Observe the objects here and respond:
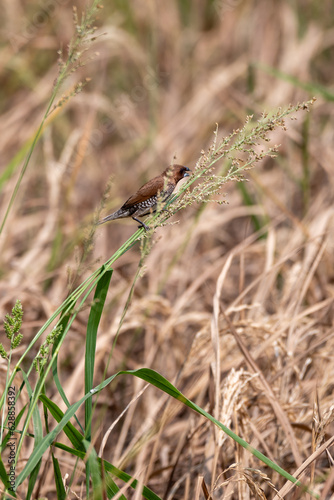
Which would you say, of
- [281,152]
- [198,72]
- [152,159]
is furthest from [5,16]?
[281,152]

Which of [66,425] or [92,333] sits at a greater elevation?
[92,333]

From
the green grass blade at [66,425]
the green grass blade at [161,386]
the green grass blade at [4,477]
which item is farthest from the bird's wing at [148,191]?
the green grass blade at [4,477]

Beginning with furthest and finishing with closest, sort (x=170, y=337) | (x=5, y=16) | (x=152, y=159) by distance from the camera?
(x=5, y=16)
(x=152, y=159)
(x=170, y=337)

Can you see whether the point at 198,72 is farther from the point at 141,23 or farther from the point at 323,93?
the point at 323,93

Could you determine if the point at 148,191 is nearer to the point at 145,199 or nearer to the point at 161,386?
the point at 145,199

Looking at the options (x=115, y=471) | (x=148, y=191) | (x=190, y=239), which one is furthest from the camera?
(x=190, y=239)

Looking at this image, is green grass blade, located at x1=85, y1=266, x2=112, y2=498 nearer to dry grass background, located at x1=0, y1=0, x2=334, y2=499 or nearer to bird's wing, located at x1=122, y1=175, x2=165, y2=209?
dry grass background, located at x1=0, y1=0, x2=334, y2=499

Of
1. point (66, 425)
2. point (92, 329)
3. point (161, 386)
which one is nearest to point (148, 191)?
point (92, 329)

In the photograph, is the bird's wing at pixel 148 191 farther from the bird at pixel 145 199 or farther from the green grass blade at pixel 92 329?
the green grass blade at pixel 92 329

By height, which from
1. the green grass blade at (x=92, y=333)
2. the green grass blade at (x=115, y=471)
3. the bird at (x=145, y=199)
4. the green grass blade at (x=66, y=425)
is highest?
the bird at (x=145, y=199)
